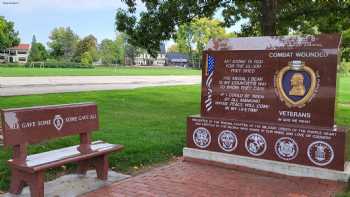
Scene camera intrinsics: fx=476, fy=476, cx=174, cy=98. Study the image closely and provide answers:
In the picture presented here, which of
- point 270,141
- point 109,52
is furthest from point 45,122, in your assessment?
point 109,52

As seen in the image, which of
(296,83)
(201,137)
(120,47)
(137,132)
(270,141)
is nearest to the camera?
(296,83)

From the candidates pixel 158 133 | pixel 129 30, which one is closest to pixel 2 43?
pixel 129 30

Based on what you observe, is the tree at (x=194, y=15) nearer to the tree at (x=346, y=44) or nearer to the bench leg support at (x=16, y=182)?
the tree at (x=346, y=44)

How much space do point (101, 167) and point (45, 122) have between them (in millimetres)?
1090

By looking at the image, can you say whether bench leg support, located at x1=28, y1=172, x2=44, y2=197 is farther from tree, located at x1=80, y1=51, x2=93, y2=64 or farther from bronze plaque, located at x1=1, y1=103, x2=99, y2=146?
tree, located at x1=80, y1=51, x2=93, y2=64

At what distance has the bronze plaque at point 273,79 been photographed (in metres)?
6.35

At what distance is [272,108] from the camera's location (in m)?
6.79

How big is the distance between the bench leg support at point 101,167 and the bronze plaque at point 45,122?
0.41 meters

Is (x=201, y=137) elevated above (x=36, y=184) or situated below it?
above

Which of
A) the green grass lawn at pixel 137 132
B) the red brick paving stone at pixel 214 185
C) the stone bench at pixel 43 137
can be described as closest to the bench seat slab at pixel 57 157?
the stone bench at pixel 43 137

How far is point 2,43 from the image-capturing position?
68500mm

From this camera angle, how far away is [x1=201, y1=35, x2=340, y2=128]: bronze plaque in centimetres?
635

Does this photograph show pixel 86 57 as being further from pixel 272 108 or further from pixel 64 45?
pixel 272 108

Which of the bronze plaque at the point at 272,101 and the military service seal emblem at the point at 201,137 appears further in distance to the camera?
the military service seal emblem at the point at 201,137
